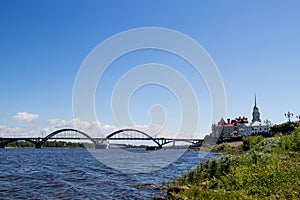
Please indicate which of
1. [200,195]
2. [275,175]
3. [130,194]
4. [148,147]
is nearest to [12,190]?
[130,194]

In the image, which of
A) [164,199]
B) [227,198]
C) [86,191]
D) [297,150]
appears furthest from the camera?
[297,150]

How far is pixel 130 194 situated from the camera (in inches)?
947

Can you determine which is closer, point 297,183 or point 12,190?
point 297,183

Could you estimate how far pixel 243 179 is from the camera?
1991 cm

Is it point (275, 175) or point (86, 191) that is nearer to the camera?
point (275, 175)

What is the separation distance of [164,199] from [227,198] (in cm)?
544

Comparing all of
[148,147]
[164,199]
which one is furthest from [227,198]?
[148,147]

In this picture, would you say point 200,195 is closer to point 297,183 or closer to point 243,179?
point 243,179

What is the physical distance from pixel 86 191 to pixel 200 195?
11.0m

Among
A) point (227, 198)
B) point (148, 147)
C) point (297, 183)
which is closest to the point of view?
point (227, 198)

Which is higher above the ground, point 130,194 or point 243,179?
point 243,179

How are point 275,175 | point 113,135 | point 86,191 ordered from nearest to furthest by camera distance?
point 275,175, point 86,191, point 113,135

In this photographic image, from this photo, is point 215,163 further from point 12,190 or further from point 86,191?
point 12,190

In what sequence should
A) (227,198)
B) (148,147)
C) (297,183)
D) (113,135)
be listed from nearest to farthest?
(227,198), (297,183), (113,135), (148,147)
